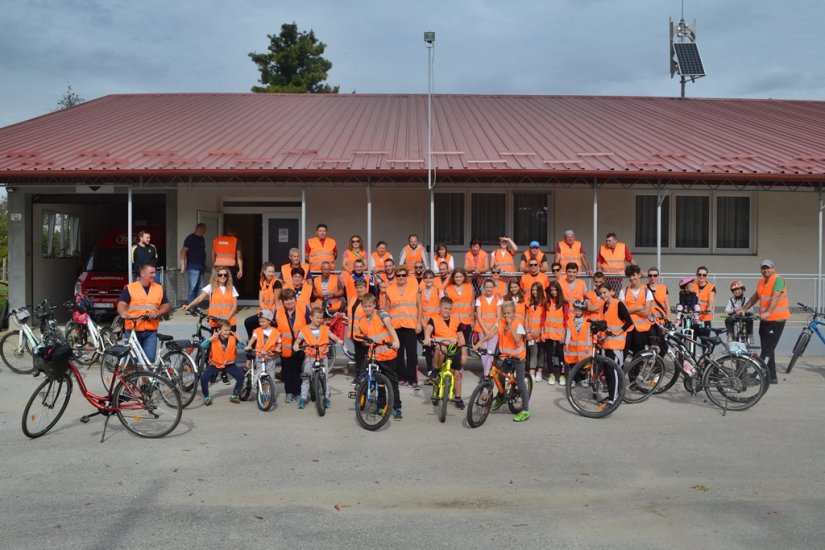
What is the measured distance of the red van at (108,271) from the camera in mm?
14180

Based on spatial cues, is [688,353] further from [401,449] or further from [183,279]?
[183,279]

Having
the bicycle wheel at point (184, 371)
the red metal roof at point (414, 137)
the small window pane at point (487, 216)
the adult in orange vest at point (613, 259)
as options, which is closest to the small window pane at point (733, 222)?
the red metal roof at point (414, 137)

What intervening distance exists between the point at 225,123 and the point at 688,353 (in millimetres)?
12846

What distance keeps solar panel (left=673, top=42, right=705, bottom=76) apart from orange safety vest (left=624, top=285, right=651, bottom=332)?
57.9 ft

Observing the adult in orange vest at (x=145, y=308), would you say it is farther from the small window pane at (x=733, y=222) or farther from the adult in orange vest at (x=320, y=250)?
the small window pane at (x=733, y=222)

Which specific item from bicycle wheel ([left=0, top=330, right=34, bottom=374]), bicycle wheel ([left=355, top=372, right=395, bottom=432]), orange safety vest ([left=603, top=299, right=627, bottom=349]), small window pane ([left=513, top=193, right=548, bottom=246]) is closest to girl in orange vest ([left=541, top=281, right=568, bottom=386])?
orange safety vest ([left=603, top=299, right=627, bottom=349])

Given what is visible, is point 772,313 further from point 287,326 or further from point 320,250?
point 320,250

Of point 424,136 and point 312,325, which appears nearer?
point 312,325

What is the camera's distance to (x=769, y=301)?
405 inches

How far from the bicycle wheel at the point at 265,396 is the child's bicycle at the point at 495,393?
2388 millimetres

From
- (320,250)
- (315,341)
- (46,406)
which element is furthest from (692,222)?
(46,406)

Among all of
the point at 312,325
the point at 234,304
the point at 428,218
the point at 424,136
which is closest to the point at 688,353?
the point at 312,325

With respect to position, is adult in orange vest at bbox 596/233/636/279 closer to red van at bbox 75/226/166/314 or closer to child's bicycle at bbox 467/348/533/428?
child's bicycle at bbox 467/348/533/428

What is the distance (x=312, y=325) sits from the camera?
829 centimetres
